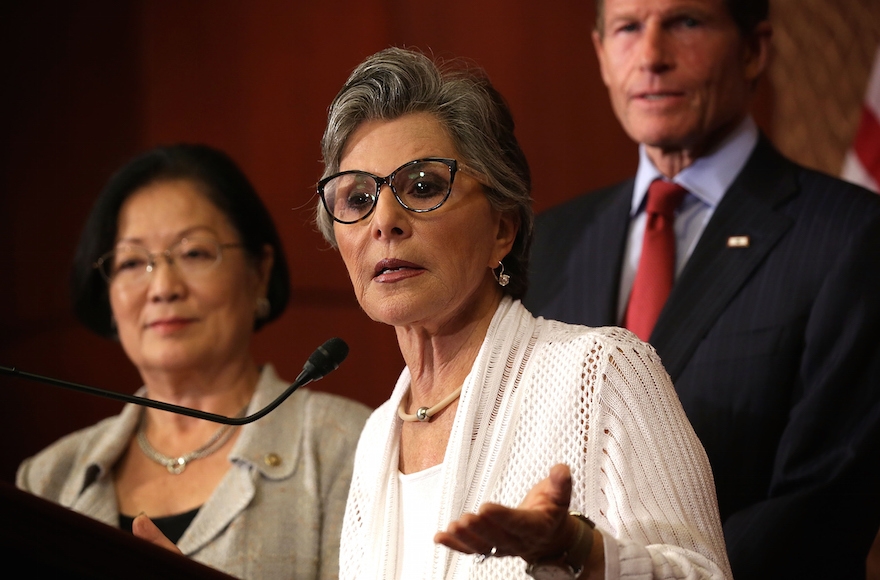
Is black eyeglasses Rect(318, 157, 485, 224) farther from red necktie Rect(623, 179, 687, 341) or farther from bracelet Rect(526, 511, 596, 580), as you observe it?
red necktie Rect(623, 179, 687, 341)

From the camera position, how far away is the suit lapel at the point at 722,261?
2234 millimetres

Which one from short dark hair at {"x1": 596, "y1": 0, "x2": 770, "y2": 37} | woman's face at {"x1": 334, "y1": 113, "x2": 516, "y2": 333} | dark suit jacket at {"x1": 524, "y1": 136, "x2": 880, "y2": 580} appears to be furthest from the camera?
short dark hair at {"x1": 596, "y1": 0, "x2": 770, "y2": 37}

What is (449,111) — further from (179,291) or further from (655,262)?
(179,291)

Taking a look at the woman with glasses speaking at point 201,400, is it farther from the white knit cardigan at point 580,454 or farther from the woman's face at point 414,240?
the woman's face at point 414,240

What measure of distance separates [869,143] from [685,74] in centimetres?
100

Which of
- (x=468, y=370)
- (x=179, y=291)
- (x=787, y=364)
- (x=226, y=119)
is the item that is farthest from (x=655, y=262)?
(x=226, y=119)

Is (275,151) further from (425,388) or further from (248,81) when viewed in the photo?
(425,388)

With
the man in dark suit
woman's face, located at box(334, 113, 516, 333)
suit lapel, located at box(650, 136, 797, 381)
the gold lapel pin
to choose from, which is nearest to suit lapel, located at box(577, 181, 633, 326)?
the man in dark suit

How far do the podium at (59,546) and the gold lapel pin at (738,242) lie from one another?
1554 mm

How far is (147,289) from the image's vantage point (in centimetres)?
270

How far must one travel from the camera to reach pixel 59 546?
1.06 meters

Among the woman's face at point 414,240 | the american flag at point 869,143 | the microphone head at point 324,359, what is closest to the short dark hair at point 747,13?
the american flag at point 869,143

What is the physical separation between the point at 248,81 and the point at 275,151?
0.27m

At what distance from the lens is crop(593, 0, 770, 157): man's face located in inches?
96.0
